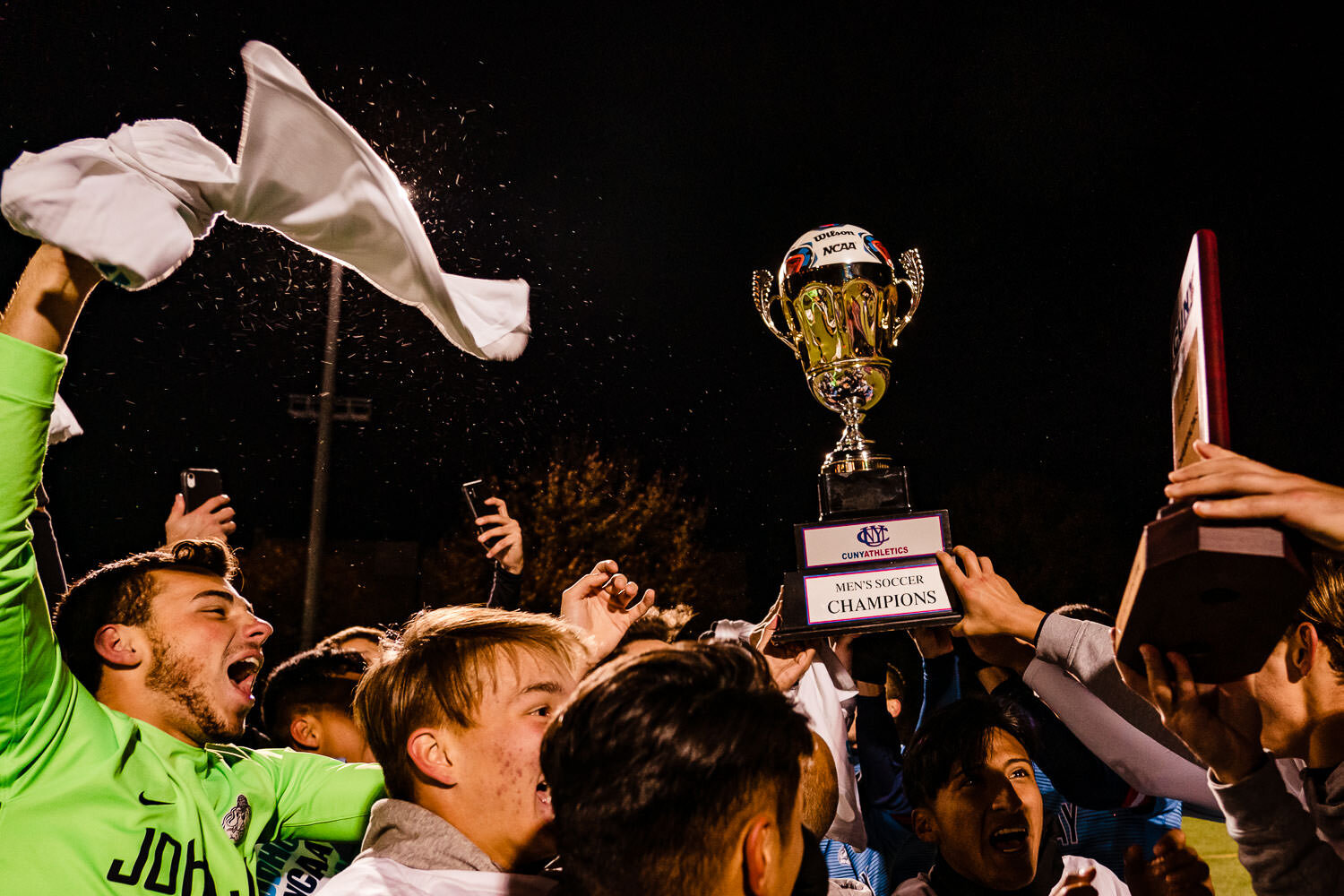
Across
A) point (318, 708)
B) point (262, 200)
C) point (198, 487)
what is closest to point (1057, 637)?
point (262, 200)

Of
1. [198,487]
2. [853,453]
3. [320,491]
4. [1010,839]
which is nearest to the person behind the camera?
[1010,839]

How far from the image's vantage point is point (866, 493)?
3.97m

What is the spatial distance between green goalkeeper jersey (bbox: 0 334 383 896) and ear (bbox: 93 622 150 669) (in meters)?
0.26

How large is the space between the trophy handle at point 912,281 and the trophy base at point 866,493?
0.85 m

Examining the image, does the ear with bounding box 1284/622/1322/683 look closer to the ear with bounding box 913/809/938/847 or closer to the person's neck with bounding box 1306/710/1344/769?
the person's neck with bounding box 1306/710/1344/769

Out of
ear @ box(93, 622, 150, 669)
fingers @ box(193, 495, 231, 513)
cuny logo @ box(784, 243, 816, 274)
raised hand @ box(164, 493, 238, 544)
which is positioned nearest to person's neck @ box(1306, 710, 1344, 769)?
cuny logo @ box(784, 243, 816, 274)

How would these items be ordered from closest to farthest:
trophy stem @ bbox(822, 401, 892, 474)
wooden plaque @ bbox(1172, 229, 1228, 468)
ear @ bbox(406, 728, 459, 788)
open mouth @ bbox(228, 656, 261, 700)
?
wooden plaque @ bbox(1172, 229, 1228, 468) → ear @ bbox(406, 728, 459, 788) → open mouth @ bbox(228, 656, 261, 700) → trophy stem @ bbox(822, 401, 892, 474)

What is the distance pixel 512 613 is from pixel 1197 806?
2630 millimetres

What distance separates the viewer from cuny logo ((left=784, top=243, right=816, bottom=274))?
14.4 ft

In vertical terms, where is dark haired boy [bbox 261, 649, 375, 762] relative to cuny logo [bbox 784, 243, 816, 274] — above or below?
below

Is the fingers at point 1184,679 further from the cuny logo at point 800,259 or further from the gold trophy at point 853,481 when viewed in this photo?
the cuny logo at point 800,259

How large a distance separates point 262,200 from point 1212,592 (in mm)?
2275

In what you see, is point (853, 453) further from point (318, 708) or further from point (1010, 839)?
point (318, 708)

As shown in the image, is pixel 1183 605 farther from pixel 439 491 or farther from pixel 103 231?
pixel 439 491
